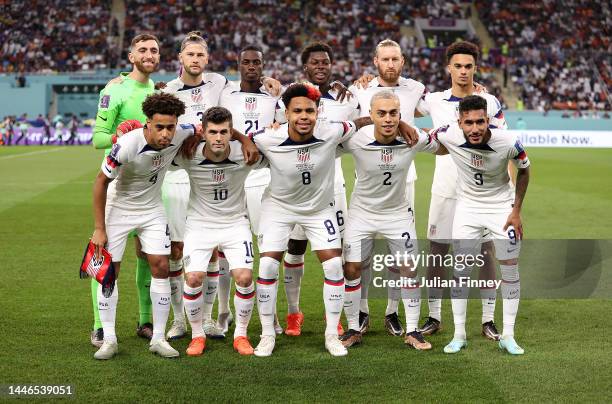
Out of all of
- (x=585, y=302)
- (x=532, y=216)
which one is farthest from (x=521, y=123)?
(x=585, y=302)

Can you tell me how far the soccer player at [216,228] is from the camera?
593cm

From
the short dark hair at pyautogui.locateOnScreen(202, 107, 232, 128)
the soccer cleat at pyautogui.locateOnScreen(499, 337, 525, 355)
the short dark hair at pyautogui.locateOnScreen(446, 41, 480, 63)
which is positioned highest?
the short dark hair at pyautogui.locateOnScreen(446, 41, 480, 63)

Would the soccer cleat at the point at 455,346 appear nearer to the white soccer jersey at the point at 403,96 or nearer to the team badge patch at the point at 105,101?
the white soccer jersey at the point at 403,96

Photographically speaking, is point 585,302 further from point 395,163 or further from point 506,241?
point 395,163

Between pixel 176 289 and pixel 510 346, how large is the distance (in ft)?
9.29

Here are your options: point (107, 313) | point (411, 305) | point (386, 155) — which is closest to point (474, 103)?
point (386, 155)

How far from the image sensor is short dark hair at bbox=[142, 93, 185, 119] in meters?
5.62

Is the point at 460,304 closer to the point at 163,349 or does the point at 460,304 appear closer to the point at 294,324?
the point at 294,324

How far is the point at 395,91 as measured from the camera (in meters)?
6.82

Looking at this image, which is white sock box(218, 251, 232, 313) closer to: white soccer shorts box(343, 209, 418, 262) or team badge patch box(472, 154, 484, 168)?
white soccer shorts box(343, 209, 418, 262)

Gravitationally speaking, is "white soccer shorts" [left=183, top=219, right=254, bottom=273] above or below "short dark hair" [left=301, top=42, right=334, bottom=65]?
below

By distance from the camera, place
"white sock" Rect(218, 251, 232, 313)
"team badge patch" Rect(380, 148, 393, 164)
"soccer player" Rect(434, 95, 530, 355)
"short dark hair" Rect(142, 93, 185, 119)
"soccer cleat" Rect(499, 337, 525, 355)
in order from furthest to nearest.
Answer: "white sock" Rect(218, 251, 232, 313), "team badge patch" Rect(380, 148, 393, 164), "soccer player" Rect(434, 95, 530, 355), "soccer cleat" Rect(499, 337, 525, 355), "short dark hair" Rect(142, 93, 185, 119)

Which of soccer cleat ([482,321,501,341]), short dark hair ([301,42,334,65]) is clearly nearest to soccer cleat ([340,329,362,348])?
soccer cleat ([482,321,501,341])

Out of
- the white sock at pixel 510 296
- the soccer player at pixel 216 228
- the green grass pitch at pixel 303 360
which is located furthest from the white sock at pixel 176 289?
the white sock at pixel 510 296
